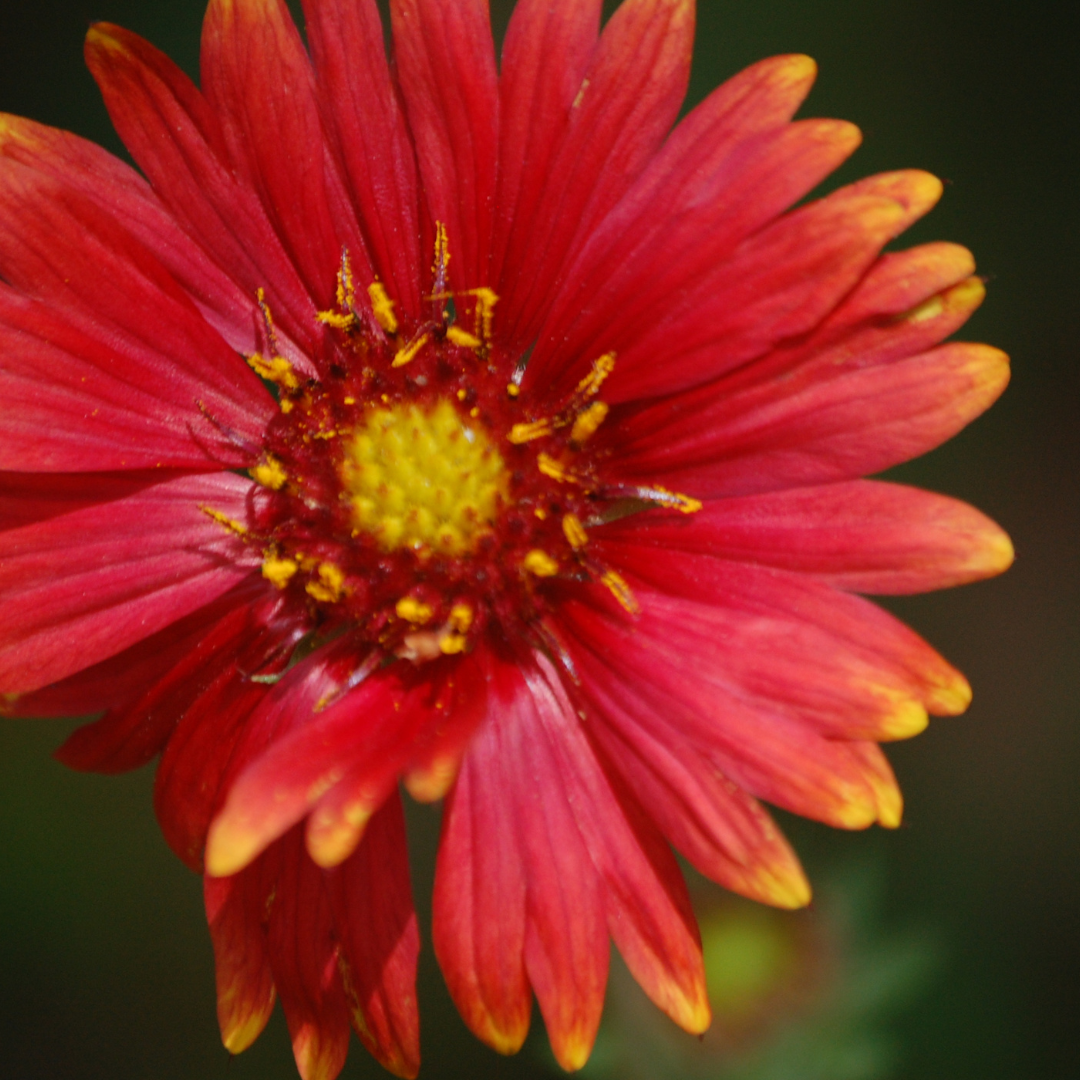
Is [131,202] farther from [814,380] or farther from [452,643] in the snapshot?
[814,380]

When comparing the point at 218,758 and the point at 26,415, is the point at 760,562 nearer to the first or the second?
the point at 218,758

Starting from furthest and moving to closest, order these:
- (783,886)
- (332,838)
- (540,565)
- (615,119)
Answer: (540,565)
(615,119)
(783,886)
(332,838)

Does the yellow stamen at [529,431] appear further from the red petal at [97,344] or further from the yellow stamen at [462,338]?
the red petal at [97,344]

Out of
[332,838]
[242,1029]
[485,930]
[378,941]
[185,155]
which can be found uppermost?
[185,155]

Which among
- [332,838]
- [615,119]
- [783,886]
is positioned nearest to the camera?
[332,838]

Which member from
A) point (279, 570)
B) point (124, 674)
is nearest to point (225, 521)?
point (279, 570)

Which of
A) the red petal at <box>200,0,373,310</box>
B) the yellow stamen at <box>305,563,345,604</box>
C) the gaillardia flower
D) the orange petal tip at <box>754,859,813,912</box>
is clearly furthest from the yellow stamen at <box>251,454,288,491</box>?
the orange petal tip at <box>754,859,813,912</box>
